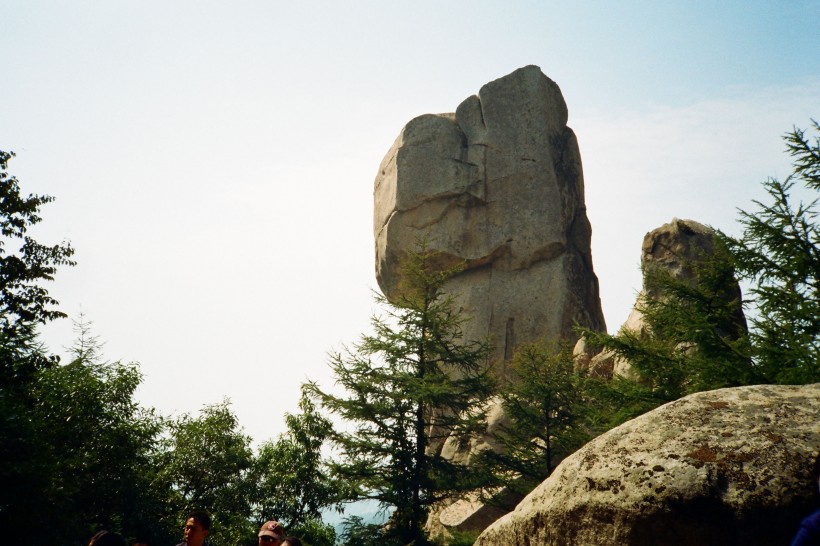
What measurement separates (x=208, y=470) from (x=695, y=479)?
2478cm

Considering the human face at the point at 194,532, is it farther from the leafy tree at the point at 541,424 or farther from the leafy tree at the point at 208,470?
the leafy tree at the point at 208,470

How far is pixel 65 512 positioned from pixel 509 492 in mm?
12997

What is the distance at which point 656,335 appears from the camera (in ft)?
65.5

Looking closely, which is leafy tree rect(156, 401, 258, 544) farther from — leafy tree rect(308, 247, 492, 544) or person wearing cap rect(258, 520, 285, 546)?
person wearing cap rect(258, 520, 285, 546)

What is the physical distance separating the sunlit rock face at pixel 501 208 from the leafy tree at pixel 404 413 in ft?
53.0

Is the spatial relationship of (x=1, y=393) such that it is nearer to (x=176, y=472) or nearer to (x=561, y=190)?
(x=176, y=472)

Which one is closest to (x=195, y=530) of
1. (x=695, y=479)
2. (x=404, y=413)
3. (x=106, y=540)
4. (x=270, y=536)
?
(x=270, y=536)

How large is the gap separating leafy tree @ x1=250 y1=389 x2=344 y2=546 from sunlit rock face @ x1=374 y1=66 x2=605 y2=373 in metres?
11.9

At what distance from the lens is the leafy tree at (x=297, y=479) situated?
27.2 m

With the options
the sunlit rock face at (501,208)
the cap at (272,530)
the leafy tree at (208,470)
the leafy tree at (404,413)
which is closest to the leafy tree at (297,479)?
the leafy tree at (208,470)

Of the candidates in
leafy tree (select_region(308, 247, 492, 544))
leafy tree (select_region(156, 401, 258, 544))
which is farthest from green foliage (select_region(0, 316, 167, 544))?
leafy tree (select_region(308, 247, 492, 544))

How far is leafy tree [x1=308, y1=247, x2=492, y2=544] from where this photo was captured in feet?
65.0

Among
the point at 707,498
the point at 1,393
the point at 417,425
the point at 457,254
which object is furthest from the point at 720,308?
the point at 457,254

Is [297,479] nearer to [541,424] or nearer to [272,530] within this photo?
[541,424]
